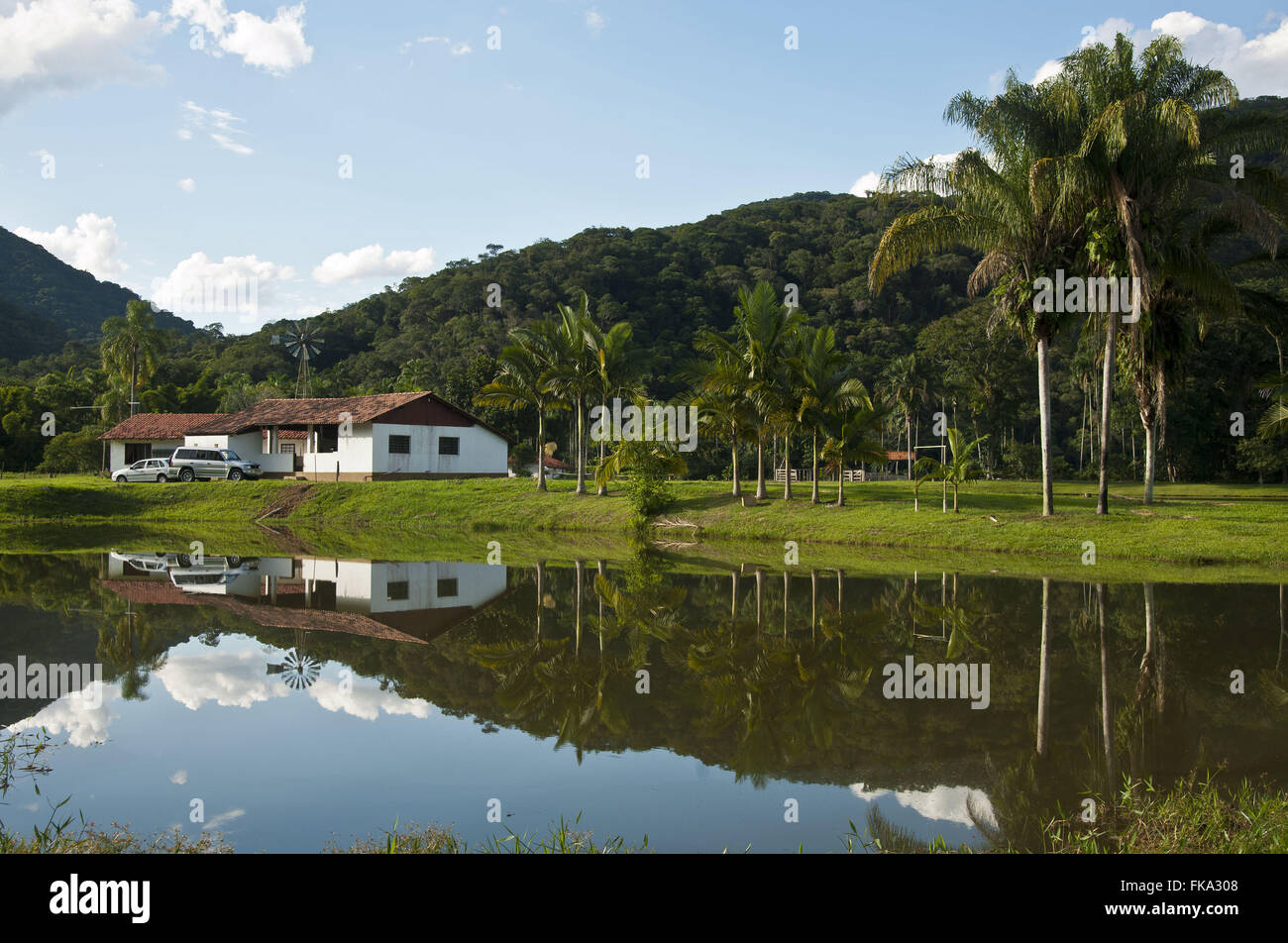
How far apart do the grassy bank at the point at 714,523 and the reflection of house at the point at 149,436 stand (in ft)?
24.2

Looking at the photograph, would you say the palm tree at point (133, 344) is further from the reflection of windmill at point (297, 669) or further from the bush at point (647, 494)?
the reflection of windmill at point (297, 669)

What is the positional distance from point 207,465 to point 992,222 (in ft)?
116

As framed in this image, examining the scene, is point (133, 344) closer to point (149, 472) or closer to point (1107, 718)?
point (149, 472)

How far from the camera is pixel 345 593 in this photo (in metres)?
17.3

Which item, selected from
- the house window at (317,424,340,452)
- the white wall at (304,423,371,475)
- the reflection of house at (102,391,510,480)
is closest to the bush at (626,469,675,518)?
the reflection of house at (102,391,510,480)

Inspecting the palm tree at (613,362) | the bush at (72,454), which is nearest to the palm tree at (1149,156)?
the palm tree at (613,362)

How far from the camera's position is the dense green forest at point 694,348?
46.3 meters

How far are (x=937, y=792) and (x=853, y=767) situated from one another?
77 centimetres

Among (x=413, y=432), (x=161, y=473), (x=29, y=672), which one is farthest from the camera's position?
(x=413, y=432)

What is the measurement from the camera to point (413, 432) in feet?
146

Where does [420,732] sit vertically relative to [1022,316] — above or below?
below

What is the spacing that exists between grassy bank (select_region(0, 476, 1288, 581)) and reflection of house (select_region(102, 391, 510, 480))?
427 centimetres

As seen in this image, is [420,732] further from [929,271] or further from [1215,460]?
[929,271]
